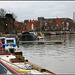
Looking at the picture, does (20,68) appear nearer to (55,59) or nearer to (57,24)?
(55,59)

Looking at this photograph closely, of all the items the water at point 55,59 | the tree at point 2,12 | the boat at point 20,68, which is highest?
the tree at point 2,12

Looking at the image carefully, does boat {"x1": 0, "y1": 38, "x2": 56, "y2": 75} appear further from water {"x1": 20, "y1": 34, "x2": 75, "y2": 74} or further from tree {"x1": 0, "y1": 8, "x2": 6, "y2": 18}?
tree {"x1": 0, "y1": 8, "x2": 6, "y2": 18}

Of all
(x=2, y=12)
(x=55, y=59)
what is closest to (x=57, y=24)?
(x=2, y=12)

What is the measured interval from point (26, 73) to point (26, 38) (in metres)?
55.6

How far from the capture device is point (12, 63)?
53.1 feet

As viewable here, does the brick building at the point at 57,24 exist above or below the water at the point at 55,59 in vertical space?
above

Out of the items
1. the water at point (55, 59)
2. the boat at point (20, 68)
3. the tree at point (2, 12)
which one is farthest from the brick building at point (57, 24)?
the boat at point (20, 68)

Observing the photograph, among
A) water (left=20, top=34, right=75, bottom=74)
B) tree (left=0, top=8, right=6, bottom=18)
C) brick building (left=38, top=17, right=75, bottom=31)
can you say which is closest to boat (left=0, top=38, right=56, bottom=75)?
water (left=20, top=34, right=75, bottom=74)

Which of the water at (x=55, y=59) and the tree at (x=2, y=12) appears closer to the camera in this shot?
the water at (x=55, y=59)

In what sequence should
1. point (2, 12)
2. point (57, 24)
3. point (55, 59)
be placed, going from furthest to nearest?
point (57, 24) < point (2, 12) < point (55, 59)

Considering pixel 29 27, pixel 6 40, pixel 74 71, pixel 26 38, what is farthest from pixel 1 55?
pixel 29 27

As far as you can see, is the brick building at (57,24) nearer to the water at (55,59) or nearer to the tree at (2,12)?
the tree at (2,12)

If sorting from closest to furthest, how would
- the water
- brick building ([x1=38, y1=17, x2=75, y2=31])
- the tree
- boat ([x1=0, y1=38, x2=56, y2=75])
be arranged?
boat ([x1=0, y1=38, x2=56, y2=75]) < the water < the tree < brick building ([x1=38, y1=17, x2=75, y2=31])

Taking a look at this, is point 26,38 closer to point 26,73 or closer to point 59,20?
point 26,73
